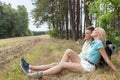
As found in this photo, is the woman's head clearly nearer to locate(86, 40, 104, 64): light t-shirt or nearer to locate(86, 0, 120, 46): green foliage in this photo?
locate(86, 40, 104, 64): light t-shirt

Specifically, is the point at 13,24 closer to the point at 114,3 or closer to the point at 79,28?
the point at 79,28

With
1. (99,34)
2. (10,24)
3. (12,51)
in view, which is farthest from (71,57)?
(10,24)

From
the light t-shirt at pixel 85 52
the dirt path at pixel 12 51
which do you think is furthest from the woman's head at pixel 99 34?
the dirt path at pixel 12 51

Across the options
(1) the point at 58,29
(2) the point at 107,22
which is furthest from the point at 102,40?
(1) the point at 58,29

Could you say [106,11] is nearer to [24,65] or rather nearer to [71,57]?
[71,57]

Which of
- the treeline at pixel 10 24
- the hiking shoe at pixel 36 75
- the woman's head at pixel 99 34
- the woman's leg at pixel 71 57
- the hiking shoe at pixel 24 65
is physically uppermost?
the woman's head at pixel 99 34

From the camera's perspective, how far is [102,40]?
28.7 ft

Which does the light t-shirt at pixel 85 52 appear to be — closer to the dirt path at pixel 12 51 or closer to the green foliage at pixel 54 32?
the dirt path at pixel 12 51

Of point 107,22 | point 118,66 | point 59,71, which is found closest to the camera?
point 59,71

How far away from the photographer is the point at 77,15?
3466 cm

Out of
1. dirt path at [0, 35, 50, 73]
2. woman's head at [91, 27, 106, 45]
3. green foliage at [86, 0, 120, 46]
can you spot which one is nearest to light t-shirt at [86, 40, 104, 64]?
woman's head at [91, 27, 106, 45]

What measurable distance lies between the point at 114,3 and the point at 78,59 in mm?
6361

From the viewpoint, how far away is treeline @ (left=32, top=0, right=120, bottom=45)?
15.1 metres

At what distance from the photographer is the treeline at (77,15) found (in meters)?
15.1
